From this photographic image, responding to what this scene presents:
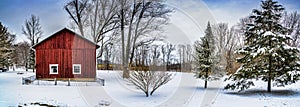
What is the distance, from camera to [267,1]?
40.1 ft

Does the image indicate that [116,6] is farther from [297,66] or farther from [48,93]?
[297,66]

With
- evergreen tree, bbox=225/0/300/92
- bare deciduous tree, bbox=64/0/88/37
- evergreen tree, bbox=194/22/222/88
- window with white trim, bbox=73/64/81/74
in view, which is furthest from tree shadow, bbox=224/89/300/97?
bare deciduous tree, bbox=64/0/88/37

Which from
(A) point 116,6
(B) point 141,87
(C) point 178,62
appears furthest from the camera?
(C) point 178,62

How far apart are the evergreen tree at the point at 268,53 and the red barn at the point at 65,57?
869 cm

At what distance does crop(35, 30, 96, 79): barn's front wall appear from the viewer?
52.5 feet

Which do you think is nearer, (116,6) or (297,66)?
(297,66)

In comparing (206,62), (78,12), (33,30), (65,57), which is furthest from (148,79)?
(33,30)

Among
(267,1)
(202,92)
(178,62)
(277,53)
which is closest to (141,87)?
(202,92)

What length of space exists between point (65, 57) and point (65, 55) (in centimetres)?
12

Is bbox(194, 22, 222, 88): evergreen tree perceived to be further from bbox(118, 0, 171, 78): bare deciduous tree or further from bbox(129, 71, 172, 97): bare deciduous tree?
bbox(118, 0, 171, 78): bare deciduous tree

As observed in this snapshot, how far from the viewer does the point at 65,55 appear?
633 inches

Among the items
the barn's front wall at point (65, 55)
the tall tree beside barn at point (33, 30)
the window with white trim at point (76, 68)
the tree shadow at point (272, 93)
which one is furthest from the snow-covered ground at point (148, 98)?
the tall tree beside barn at point (33, 30)

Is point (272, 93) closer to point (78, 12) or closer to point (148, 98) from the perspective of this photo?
point (148, 98)

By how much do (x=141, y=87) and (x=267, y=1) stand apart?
7.13m
